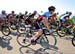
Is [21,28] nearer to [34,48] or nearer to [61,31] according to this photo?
[61,31]

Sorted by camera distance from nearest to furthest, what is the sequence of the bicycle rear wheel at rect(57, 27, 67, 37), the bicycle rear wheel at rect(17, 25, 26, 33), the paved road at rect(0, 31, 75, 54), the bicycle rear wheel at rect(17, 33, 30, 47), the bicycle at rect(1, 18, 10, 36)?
the paved road at rect(0, 31, 75, 54), the bicycle rear wheel at rect(17, 33, 30, 47), the bicycle at rect(1, 18, 10, 36), the bicycle rear wheel at rect(57, 27, 67, 37), the bicycle rear wheel at rect(17, 25, 26, 33)

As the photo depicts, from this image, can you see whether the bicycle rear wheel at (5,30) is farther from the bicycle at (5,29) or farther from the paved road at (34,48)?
the paved road at (34,48)

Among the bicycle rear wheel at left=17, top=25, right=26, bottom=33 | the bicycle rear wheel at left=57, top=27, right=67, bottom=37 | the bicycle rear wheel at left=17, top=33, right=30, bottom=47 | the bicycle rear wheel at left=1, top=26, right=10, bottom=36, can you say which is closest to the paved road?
the bicycle rear wheel at left=17, top=33, right=30, bottom=47

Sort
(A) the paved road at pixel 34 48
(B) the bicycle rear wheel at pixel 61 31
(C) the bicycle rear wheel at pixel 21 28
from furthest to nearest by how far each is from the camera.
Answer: (C) the bicycle rear wheel at pixel 21 28, (B) the bicycle rear wheel at pixel 61 31, (A) the paved road at pixel 34 48

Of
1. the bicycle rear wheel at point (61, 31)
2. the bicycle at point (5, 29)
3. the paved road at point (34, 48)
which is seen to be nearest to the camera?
the paved road at point (34, 48)

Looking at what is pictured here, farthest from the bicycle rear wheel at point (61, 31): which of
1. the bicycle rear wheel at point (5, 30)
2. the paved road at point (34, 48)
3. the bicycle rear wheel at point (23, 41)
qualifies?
the bicycle rear wheel at point (23, 41)

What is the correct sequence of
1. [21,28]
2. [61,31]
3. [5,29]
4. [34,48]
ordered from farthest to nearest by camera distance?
[21,28] → [61,31] → [5,29] → [34,48]

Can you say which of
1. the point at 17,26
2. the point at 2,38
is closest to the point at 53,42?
the point at 2,38

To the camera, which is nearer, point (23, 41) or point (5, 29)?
point (23, 41)

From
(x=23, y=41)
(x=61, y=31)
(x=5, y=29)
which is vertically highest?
(x=5, y=29)

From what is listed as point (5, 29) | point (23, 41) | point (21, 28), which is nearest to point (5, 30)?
point (5, 29)

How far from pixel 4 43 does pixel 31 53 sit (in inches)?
95.1

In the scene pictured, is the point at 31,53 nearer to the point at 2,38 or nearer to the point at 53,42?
the point at 53,42

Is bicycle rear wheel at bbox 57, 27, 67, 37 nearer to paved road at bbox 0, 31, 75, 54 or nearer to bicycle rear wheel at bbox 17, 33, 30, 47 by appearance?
paved road at bbox 0, 31, 75, 54
